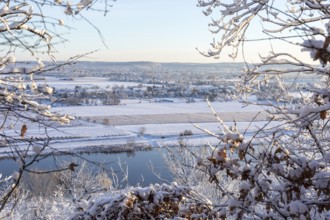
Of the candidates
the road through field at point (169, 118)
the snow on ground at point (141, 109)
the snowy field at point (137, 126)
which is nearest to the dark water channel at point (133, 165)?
the snowy field at point (137, 126)

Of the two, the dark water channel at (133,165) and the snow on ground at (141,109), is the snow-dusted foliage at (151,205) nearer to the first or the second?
the dark water channel at (133,165)

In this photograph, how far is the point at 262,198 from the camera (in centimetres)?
265

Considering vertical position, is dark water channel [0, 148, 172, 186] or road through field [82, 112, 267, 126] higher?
dark water channel [0, 148, 172, 186]

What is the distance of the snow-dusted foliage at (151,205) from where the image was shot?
3.43 metres

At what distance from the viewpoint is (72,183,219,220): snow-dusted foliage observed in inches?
135

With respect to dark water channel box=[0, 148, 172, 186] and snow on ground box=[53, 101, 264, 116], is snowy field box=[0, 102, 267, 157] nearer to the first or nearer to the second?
snow on ground box=[53, 101, 264, 116]

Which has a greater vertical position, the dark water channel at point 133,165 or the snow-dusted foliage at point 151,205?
the snow-dusted foliage at point 151,205

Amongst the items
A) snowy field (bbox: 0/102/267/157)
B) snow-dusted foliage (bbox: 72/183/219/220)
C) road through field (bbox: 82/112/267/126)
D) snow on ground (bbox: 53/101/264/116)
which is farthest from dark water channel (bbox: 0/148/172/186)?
snow on ground (bbox: 53/101/264/116)

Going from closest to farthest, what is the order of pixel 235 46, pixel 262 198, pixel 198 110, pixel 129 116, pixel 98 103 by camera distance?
pixel 262 198 < pixel 235 46 < pixel 129 116 < pixel 198 110 < pixel 98 103

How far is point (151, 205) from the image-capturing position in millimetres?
3490

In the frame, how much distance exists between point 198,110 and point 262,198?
198 ft

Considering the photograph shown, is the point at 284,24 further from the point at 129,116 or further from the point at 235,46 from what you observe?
the point at 129,116

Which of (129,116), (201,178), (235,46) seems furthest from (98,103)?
(235,46)

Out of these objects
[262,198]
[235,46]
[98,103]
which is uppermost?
[235,46]
